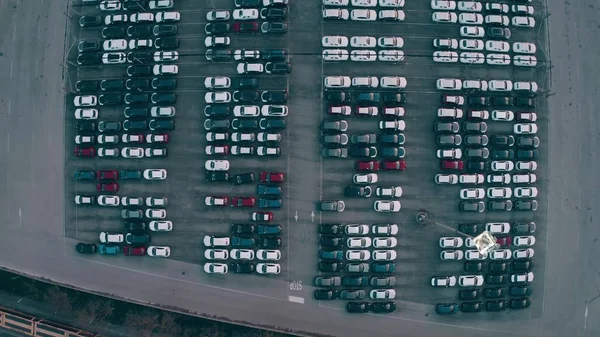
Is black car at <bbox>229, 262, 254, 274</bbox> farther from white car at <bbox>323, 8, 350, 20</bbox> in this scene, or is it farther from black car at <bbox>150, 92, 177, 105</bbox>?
white car at <bbox>323, 8, 350, 20</bbox>

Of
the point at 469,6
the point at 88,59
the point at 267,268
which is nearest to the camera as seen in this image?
the point at 267,268

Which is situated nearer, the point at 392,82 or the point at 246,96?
the point at 392,82

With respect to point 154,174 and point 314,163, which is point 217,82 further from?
point 314,163

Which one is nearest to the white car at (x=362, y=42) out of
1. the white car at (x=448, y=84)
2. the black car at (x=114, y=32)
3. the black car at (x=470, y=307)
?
the white car at (x=448, y=84)

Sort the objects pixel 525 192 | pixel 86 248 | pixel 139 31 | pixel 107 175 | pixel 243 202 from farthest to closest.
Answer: pixel 139 31 < pixel 107 175 < pixel 86 248 < pixel 525 192 < pixel 243 202

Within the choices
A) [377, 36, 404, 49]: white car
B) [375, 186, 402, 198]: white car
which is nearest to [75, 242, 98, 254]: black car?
[375, 186, 402, 198]: white car

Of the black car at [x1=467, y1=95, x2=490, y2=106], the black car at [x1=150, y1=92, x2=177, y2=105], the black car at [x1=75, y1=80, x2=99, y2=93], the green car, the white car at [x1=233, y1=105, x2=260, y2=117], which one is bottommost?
the green car

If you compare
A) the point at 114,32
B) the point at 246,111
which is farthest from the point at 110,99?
the point at 246,111
